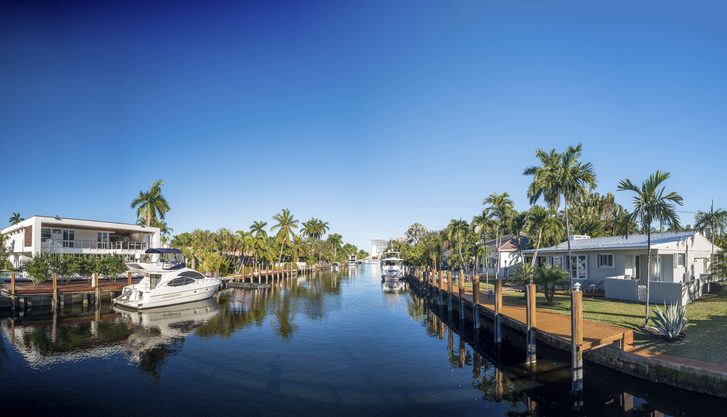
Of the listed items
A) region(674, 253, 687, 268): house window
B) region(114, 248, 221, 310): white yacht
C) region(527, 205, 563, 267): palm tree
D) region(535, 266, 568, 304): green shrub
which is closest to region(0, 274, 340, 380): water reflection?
region(114, 248, 221, 310): white yacht

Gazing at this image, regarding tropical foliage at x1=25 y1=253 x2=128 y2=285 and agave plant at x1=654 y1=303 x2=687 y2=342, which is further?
tropical foliage at x1=25 y1=253 x2=128 y2=285

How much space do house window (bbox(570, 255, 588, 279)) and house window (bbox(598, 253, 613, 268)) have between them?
4.19 feet

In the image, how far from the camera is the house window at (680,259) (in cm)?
2603

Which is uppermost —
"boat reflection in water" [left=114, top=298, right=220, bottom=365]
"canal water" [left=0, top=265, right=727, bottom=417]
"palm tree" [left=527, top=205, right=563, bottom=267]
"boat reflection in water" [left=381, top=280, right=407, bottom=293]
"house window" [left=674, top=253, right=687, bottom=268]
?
"palm tree" [left=527, top=205, right=563, bottom=267]

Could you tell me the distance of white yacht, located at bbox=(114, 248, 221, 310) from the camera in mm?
32906

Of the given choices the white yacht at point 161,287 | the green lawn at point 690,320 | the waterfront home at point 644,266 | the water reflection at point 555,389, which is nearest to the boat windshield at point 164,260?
the white yacht at point 161,287

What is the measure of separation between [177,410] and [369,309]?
23556 millimetres

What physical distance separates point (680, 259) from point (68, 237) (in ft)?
195

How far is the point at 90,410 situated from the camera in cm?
1337

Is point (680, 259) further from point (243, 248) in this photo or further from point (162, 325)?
point (243, 248)

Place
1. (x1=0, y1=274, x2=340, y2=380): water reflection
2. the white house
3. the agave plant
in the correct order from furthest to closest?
the white house, (x1=0, y1=274, x2=340, y2=380): water reflection, the agave plant

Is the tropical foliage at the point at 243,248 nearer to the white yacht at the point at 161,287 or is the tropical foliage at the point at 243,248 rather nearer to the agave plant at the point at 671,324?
the white yacht at the point at 161,287

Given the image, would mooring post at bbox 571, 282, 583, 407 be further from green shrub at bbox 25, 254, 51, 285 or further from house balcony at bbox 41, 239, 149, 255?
house balcony at bbox 41, 239, 149, 255

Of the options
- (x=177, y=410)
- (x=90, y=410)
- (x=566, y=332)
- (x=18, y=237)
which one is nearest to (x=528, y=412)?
(x=566, y=332)
